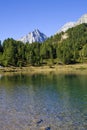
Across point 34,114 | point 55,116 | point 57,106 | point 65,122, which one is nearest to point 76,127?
point 65,122

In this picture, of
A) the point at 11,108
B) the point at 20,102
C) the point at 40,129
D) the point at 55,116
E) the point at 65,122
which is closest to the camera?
the point at 40,129

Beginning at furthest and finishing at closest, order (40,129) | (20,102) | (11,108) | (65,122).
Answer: (20,102), (11,108), (65,122), (40,129)

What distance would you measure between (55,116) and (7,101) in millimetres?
19900

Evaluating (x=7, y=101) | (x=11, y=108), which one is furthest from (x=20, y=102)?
(x=11, y=108)

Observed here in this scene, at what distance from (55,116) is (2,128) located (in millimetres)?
11110

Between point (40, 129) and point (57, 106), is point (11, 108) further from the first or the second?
point (40, 129)

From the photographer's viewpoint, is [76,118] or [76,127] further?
[76,118]

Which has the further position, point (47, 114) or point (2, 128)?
point (47, 114)

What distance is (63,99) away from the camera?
69375 mm

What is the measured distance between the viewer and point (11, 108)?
190ft

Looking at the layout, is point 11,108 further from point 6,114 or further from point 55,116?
point 55,116

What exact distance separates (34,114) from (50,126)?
9260 mm

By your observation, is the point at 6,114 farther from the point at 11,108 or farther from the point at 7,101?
the point at 7,101

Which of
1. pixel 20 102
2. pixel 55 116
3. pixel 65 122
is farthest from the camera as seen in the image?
pixel 20 102
